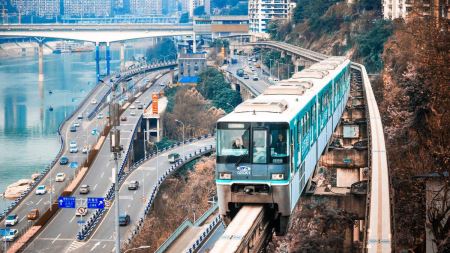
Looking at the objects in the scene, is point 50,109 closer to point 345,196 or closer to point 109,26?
point 109,26

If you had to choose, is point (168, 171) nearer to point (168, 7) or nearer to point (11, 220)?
point (11, 220)

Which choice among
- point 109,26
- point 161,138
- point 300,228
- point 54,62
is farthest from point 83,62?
point 300,228

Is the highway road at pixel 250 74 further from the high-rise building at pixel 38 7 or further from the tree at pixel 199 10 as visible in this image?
the high-rise building at pixel 38 7

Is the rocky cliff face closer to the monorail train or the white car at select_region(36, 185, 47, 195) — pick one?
the monorail train

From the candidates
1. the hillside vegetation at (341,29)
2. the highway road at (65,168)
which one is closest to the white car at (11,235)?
the highway road at (65,168)

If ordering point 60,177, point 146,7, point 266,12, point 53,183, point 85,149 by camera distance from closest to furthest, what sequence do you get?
point 53,183, point 60,177, point 85,149, point 266,12, point 146,7

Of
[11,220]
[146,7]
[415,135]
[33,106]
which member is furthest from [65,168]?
[146,7]
